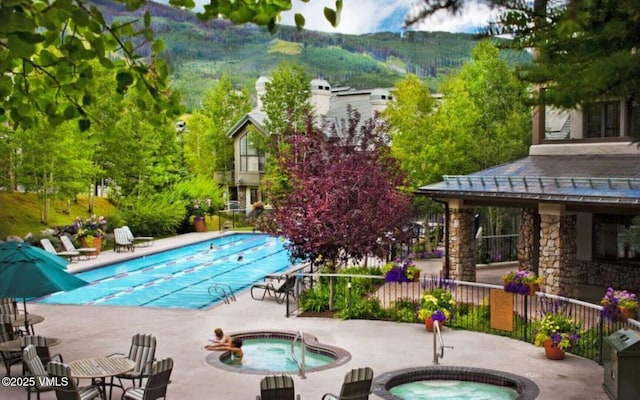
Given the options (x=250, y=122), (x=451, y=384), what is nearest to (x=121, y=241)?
(x=250, y=122)

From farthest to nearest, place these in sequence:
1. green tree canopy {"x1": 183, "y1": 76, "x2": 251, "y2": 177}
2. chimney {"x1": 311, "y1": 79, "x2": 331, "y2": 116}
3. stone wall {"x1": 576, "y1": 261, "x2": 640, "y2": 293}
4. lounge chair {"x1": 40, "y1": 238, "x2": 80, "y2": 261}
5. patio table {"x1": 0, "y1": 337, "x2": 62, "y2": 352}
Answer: chimney {"x1": 311, "y1": 79, "x2": 331, "y2": 116} < green tree canopy {"x1": 183, "y1": 76, "x2": 251, "y2": 177} < lounge chair {"x1": 40, "y1": 238, "x2": 80, "y2": 261} < stone wall {"x1": 576, "y1": 261, "x2": 640, "y2": 293} < patio table {"x1": 0, "y1": 337, "x2": 62, "y2": 352}

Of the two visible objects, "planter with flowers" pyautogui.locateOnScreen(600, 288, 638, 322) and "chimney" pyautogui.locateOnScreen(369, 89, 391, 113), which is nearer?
"planter with flowers" pyautogui.locateOnScreen(600, 288, 638, 322)

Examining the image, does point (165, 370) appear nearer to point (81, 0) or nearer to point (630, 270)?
point (81, 0)

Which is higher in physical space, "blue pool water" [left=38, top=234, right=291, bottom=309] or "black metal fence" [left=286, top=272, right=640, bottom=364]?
"black metal fence" [left=286, top=272, right=640, bottom=364]

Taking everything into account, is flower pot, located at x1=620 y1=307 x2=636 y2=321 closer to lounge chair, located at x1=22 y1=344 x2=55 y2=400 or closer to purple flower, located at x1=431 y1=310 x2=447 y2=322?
purple flower, located at x1=431 y1=310 x2=447 y2=322

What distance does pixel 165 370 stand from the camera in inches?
431

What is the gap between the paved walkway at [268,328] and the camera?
12.7 metres

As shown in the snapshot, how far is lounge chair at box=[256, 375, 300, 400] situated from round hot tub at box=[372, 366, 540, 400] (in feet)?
6.52

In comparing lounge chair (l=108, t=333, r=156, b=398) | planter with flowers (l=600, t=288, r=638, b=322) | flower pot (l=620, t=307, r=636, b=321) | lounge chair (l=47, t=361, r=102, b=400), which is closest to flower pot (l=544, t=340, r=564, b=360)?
→ planter with flowers (l=600, t=288, r=638, b=322)

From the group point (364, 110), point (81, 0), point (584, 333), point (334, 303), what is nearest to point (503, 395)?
point (584, 333)

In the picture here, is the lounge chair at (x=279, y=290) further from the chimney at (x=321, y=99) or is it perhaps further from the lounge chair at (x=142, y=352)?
the chimney at (x=321, y=99)

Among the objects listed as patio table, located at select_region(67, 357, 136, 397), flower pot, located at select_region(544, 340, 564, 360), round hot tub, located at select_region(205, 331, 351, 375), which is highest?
patio table, located at select_region(67, 357, 136, 397)

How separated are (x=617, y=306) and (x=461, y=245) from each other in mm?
8049

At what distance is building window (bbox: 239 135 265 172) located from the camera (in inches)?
2096
